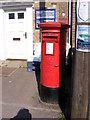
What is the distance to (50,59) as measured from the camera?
3754mm

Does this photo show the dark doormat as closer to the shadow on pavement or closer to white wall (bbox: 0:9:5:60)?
white wall (bbox: 0:9:5:60)

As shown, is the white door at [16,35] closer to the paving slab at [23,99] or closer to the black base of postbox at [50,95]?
the paving slab at [23,99]

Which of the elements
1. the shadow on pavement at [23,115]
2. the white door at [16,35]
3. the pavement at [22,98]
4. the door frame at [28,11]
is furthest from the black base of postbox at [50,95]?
the white door at [16,35]

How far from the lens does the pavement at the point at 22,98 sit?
3.54m

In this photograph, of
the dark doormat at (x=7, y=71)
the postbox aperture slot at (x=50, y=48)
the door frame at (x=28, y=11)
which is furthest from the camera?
the door frame at (x=28, y=11)

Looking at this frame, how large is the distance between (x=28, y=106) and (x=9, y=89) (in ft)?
3.79

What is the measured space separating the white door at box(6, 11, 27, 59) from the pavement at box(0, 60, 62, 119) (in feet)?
5.47

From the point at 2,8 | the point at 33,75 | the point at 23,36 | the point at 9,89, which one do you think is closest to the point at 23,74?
the point at 33,75

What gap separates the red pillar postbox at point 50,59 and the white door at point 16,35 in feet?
13.6

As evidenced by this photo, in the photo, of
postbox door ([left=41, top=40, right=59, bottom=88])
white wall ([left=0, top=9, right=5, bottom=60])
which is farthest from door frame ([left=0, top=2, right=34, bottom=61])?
postbox door ([left=41, top=40, right=59, bottom=88])

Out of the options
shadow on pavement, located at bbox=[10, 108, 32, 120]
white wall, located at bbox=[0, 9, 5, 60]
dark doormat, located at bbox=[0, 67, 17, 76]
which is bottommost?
shadow on pavement, located at bbox=[10, 108, 32, 120]

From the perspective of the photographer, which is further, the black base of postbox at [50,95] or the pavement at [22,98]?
the black base of postbox at [50,95]

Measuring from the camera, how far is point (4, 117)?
3.42 metres

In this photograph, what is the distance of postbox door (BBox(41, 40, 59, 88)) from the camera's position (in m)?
3.72
